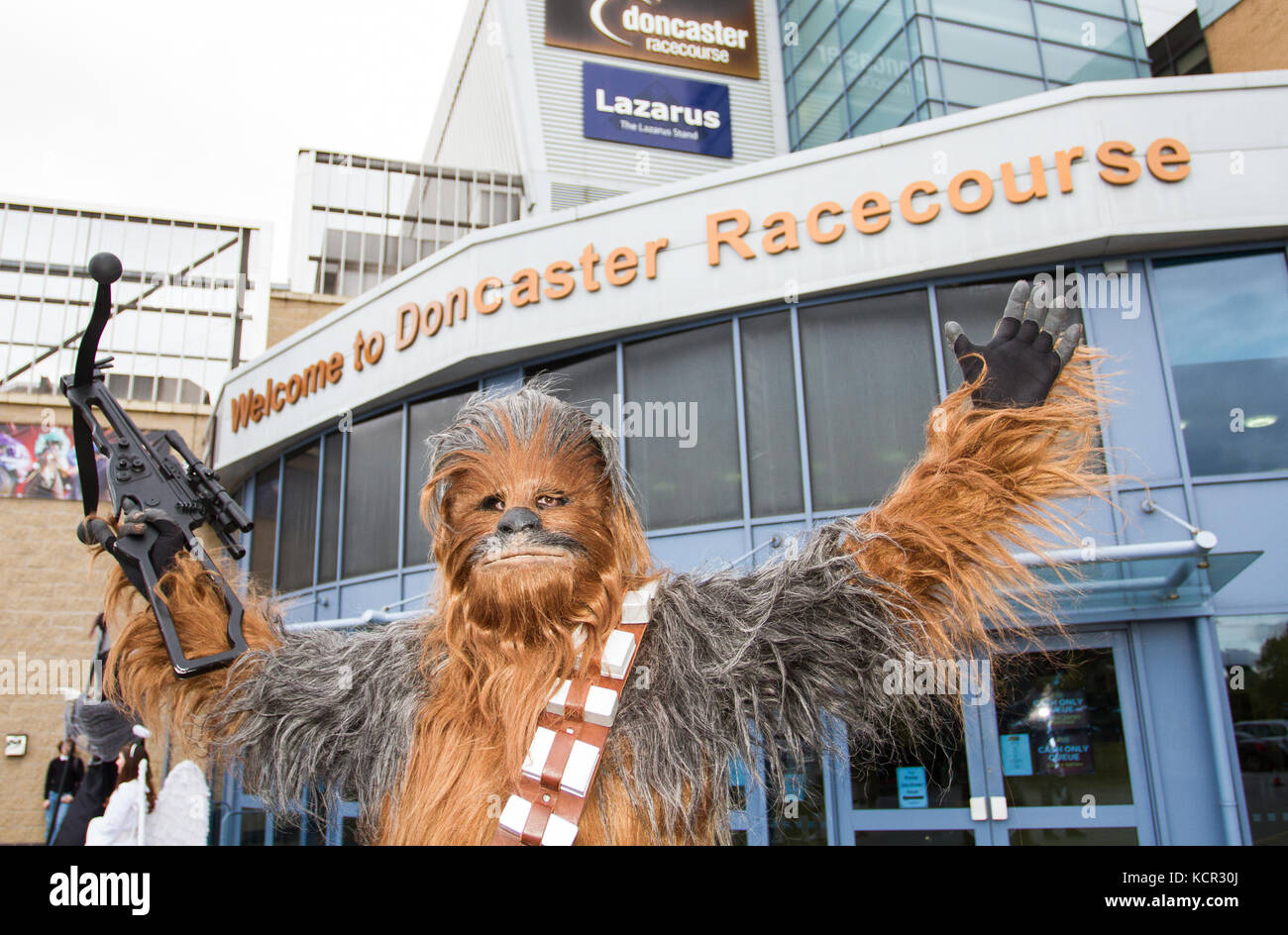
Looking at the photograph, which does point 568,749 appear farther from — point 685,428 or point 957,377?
point 685,428

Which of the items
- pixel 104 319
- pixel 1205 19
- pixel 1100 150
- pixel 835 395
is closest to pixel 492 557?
pixel 104 319

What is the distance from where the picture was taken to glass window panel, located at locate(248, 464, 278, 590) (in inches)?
427

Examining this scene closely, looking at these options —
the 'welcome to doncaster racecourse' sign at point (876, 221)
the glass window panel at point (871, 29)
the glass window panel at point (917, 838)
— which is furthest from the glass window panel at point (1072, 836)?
the glass window panel at point (871, 29)

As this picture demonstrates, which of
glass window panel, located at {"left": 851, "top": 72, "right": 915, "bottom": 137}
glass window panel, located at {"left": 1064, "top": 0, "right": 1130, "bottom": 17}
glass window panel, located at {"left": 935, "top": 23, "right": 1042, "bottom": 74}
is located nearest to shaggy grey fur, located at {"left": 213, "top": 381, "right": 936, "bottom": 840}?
glass window panel, located at {"left": 851, "top": 72, "right": 915, "bottom": 137}

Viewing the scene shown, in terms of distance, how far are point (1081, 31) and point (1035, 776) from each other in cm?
1232

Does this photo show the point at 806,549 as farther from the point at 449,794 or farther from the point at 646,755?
the point at 449,794

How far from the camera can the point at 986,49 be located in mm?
13023

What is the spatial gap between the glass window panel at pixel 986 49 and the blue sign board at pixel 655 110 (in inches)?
150

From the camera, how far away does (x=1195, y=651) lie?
20.1ft

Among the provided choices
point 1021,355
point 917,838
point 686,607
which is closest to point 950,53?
point 917,838
